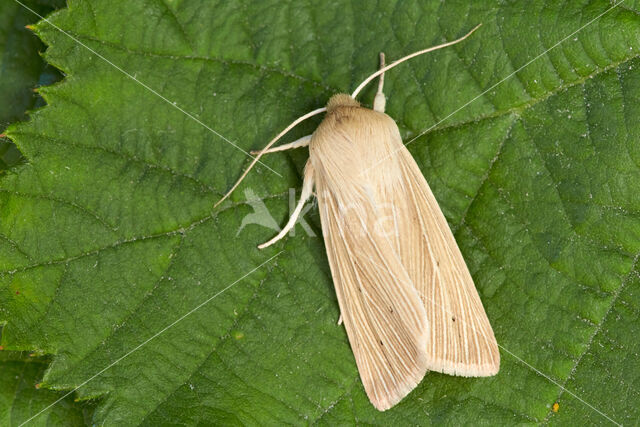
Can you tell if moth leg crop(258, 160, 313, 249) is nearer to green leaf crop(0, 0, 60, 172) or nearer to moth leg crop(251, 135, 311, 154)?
moth leg crop(251, 135, 311, 154)

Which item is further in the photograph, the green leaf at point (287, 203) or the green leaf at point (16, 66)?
the green leaf at point (16, 66)

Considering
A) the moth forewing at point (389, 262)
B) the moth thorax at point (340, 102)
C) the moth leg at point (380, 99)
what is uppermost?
the moth thorax at point (340, 102)

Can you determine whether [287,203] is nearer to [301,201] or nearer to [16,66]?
[301,201]

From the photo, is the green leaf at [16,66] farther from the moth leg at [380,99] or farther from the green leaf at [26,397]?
the moth leg at [380,99]

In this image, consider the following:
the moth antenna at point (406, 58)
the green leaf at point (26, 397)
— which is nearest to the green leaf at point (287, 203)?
the moth antenna at point (406, 58)

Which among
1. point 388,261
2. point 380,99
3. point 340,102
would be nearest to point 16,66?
point 340,102

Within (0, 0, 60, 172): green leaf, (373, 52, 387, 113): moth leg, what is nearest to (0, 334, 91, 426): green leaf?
(0, 0, 60, 172): green leaf

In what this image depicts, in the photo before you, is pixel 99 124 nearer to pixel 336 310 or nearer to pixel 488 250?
pixel 336 310
